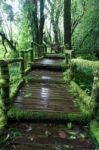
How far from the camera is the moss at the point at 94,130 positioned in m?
4.67

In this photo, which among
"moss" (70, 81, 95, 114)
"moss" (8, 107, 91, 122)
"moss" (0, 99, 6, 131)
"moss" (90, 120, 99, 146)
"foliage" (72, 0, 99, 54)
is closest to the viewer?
"moss" (90, 120, 99, 146)

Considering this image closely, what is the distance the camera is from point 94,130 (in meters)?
4.94

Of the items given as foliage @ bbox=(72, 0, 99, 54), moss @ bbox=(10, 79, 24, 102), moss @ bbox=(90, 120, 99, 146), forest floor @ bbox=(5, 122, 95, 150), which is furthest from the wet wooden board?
foliage @ bbox=(72, 0, 99, 54)

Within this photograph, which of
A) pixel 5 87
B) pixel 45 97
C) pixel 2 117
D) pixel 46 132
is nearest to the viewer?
pixel 46 132

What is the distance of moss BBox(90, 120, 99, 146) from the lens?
4674 millimetres

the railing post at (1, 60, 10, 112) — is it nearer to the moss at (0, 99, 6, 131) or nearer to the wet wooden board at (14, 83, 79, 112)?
the moss at (0, 99, 6, 131)

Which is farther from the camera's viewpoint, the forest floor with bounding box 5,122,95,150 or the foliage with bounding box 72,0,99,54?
the foliage with bounding box 72,0,99,54

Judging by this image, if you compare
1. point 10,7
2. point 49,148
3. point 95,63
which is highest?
point 10,7

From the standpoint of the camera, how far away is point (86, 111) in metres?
5.70

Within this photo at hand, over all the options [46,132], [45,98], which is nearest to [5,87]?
[46,132]

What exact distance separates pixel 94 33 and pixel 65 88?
15926 mm

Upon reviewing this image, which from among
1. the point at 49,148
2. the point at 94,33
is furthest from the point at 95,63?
the point at 94,33

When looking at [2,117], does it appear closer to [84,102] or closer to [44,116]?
[44,116]

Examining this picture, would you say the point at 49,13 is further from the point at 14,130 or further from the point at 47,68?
the point at 14,130
